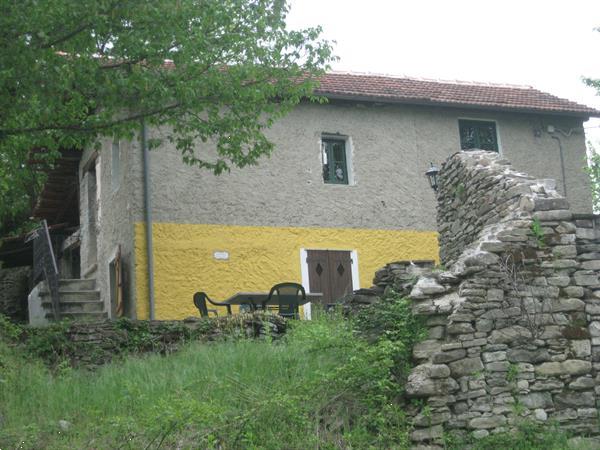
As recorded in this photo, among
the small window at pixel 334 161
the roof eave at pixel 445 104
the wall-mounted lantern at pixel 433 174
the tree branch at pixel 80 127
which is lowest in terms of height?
the wall-mounted lantern at pixel 433 174

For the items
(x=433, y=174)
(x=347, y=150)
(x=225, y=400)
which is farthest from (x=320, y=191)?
(x=225, y=400)

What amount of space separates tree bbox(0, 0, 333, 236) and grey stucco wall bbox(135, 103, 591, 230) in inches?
144

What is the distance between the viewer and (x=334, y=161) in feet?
64.0

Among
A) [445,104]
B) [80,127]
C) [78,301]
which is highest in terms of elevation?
[445,104]

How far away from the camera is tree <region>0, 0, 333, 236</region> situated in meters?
11.2

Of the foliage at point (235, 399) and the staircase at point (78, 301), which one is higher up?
the staircase at point (78, 301)

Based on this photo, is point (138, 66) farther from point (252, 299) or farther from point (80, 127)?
point (252, 299)

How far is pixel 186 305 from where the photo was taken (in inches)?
680

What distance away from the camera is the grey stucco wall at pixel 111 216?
17578 millimetres

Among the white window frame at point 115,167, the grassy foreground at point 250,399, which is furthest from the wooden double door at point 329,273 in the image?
the grassy foreground at point 250,399

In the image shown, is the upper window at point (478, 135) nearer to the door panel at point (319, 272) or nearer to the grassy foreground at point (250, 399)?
the door panel at point (319, 272)

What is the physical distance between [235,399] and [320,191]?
31.4 feet

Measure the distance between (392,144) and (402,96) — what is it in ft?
3.47

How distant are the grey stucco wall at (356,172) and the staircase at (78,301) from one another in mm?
2904
